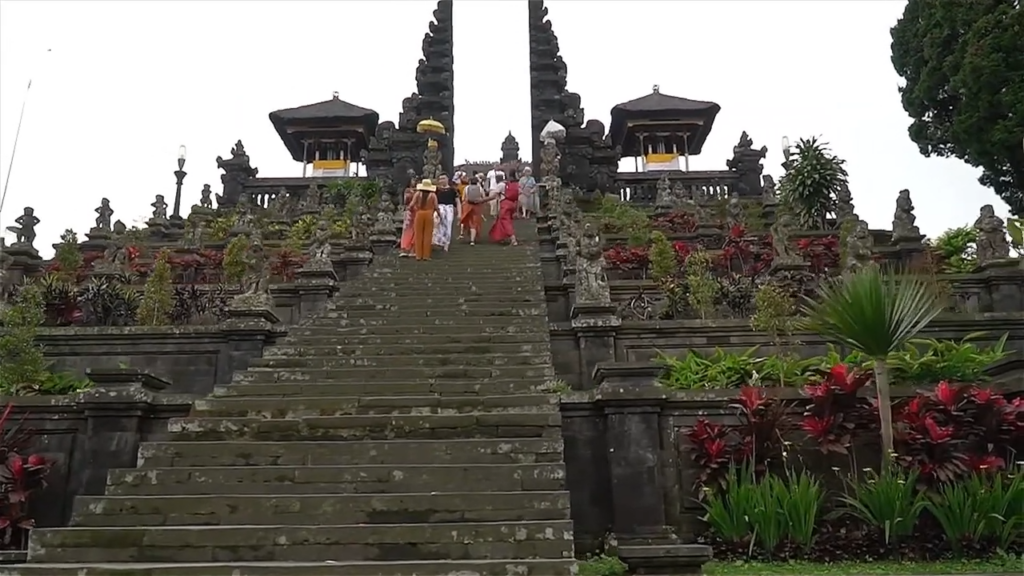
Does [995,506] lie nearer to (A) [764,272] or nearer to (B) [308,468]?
(B) [308,468]

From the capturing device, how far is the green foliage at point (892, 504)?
22.3 feet

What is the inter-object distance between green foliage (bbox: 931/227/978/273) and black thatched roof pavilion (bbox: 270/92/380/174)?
82.0ft

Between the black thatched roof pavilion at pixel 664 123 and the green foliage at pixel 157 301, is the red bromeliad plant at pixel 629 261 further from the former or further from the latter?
the black thatched roof pavilion at pixel 664 123

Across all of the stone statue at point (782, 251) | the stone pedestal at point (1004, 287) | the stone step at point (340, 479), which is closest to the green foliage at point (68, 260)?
the stone step at point (340, 479)

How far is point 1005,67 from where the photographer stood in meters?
18.8

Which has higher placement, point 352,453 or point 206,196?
point 206,196

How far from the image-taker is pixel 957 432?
7.26m

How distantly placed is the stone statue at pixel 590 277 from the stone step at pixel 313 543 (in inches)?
179

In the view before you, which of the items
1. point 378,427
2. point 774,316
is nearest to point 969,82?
point 774,316

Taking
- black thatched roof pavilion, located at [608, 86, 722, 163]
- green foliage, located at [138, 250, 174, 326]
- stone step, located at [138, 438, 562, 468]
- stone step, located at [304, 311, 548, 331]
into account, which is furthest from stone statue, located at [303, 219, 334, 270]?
black thatched roof pavilion, located at [608, 86, 722, 163]

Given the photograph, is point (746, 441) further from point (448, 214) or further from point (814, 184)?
point (814, 184)

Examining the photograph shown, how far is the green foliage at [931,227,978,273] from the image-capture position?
45.2 ft

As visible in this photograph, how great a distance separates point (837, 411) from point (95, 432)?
23.2 feet

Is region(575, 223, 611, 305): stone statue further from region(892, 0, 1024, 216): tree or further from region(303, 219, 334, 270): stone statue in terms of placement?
region(892, 0, 1024, 216): tree
